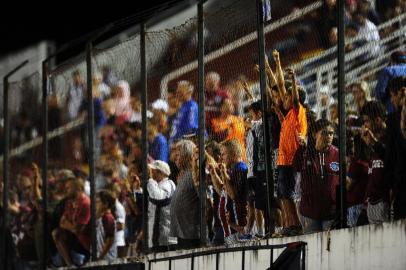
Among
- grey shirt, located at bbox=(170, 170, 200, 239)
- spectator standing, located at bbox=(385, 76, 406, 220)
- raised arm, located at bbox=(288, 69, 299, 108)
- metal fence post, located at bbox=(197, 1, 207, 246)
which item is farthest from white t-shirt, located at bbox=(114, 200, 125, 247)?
spectator standing, located at bbox=(385, 76, 406, 220)

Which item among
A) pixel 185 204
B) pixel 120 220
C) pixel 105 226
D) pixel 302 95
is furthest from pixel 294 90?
pixel 105 226

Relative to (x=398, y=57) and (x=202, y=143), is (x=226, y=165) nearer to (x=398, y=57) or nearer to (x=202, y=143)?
(x=202, y=143)

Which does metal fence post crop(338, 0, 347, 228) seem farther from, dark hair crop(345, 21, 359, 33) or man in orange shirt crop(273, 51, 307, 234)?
man in orange shirt crop(273, 51, 307, 234)

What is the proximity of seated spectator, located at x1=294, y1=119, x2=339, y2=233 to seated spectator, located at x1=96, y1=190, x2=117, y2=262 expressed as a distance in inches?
153

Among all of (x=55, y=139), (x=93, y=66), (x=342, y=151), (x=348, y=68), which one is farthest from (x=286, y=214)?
(x=55, y=139)

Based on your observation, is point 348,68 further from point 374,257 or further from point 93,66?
point 93,66

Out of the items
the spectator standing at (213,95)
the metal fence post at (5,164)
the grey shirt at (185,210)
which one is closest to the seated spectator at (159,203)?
the grey shirt at (185,210)

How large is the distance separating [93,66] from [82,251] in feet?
8.03

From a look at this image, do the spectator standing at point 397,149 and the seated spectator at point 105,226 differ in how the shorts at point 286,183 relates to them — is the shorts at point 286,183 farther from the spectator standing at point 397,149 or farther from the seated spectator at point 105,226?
the seated spectator at point 105,226

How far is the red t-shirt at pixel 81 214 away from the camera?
44.0ft

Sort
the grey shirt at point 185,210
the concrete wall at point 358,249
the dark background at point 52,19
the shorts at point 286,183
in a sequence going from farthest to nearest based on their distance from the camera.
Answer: the dark background at point 52,19, the grey shirt at point 185,210, the shorts at point 286,183, the concrete wall at point 358,249

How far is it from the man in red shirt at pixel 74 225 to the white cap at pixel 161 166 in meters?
1.76

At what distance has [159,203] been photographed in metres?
11.8

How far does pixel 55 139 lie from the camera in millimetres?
14438
